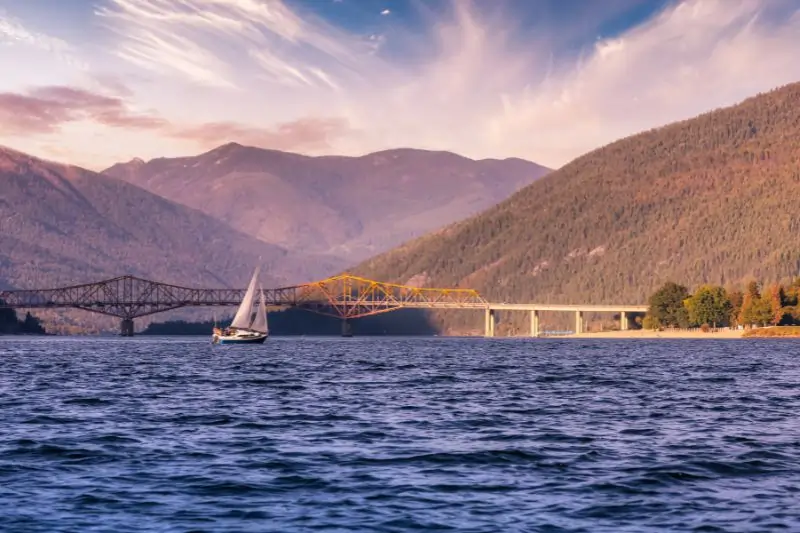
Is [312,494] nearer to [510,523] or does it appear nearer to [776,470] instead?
[510,523]

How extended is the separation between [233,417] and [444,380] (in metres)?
38.1

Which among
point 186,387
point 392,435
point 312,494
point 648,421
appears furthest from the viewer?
point 186,387

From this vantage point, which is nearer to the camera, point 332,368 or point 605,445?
point 605,445

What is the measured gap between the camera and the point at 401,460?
4353cm

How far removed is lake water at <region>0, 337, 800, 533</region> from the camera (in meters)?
33.0

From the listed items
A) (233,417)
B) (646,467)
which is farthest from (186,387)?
(646,467)

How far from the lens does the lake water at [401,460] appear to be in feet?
108

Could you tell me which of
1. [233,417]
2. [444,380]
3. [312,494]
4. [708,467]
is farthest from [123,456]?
[444,380]

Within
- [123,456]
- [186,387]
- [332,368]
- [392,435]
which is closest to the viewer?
[123,456]

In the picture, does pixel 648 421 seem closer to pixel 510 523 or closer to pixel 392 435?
pixel 392 435

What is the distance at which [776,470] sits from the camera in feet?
135

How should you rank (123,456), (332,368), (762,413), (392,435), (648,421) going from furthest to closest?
(332,368)
(762,413)
(648,421)
(392,435)
(123,456)

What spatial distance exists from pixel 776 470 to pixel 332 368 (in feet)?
282

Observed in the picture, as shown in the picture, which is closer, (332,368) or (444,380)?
(444,380)
